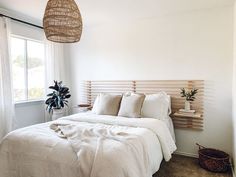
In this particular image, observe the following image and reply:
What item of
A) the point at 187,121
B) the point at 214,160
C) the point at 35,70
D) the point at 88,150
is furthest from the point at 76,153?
the point at 35,70

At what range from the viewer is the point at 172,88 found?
3.50 m

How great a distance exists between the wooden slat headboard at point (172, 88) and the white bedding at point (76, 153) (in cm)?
103

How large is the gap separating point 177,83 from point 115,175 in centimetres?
229

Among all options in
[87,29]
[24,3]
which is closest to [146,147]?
[24,3]

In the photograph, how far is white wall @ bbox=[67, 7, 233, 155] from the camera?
10.3ft

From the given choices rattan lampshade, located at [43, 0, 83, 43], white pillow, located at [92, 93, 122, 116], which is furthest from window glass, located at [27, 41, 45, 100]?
rattan lampshade, located at [43, 0, 83, 43]

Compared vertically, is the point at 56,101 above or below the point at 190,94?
below

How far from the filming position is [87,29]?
4324 mm

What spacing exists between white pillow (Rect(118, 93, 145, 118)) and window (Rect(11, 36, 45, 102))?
2053 mm

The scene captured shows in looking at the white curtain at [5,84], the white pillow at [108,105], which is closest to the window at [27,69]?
the white curtain at [5,84]

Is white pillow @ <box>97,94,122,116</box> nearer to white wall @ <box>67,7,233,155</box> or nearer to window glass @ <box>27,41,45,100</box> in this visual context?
white wall @ <box>67,7,233,155</box>

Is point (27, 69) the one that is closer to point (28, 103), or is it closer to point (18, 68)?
point (18, 68)

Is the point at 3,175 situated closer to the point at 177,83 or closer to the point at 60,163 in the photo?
the point at 60,163

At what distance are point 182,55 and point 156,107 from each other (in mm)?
1092
